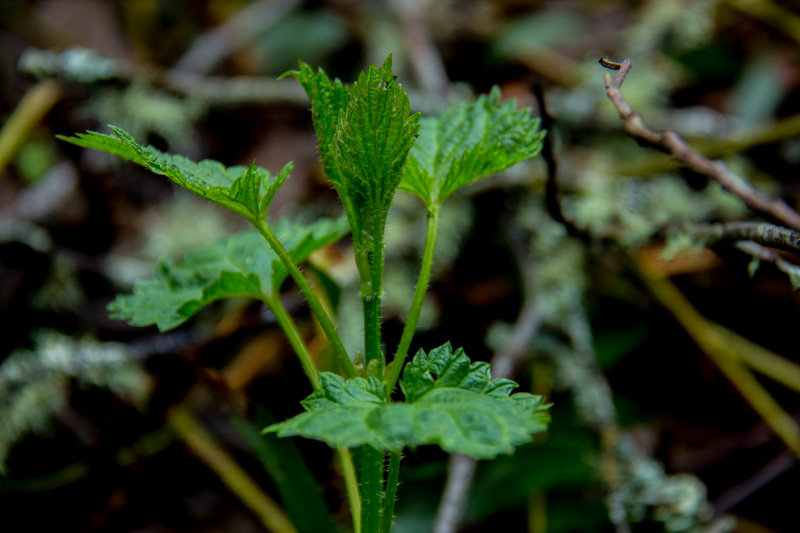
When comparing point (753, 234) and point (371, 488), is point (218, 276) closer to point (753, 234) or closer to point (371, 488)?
point (371, 488)

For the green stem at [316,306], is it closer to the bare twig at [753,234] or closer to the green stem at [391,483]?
the green stem at [391,483]

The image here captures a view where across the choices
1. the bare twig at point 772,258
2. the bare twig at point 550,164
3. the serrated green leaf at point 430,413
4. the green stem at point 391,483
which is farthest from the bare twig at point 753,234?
the green stem at point 391,483

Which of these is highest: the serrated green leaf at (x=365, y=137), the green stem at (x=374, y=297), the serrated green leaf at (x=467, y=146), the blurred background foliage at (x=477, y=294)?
the serrated green leaf at (x=365, y=137)

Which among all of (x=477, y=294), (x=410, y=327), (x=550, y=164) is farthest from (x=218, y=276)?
(x=477, y=294)

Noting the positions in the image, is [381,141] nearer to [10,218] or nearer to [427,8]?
[10,218]

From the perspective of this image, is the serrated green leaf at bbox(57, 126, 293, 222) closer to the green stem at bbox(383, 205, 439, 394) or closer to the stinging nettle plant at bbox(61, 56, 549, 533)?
the stinging nettle plant at bbox(61, 56, 549, 533)

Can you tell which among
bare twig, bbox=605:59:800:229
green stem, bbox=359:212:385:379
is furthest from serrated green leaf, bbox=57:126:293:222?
bare twig, bbox=605:59:800:229

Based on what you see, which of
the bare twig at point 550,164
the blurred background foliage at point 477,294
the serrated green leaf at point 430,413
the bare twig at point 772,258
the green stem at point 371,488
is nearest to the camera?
the serrated green leaf at point 430,413
